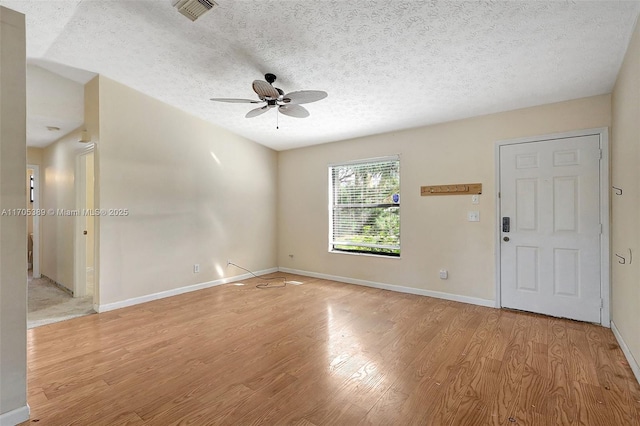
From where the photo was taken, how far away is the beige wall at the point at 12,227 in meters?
1.69

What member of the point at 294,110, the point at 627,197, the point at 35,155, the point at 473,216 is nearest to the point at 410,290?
the point at 473,216

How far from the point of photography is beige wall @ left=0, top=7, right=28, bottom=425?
5.54 feet

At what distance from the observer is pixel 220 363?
7.85 ft

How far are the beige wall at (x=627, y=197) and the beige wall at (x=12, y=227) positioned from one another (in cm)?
409

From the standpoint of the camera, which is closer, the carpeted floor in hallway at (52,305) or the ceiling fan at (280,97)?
the ceiling fan at (280,97)

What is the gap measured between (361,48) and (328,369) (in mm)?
2777

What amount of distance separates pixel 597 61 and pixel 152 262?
543 cm

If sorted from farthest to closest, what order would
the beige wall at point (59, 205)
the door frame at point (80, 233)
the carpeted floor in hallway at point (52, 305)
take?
the beige wall at point (59, 205) → the door frame at point (80, 233) → the carpeted floor in hallway at point (52, 305)

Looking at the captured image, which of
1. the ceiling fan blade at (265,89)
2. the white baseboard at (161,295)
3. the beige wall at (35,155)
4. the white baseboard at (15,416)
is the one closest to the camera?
the white baseboard at (15,416)

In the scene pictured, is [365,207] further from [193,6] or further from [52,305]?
[52,305]

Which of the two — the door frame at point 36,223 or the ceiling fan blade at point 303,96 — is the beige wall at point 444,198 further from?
the door frame at point 36,223

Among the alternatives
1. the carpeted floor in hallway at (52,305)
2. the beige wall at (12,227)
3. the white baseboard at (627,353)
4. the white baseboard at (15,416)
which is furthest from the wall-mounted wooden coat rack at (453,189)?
the carpeted floor in hallway at (52,305)

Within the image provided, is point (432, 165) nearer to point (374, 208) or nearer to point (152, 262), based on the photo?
point (374, 208)

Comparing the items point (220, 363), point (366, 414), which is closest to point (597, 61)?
point (366, 414)
